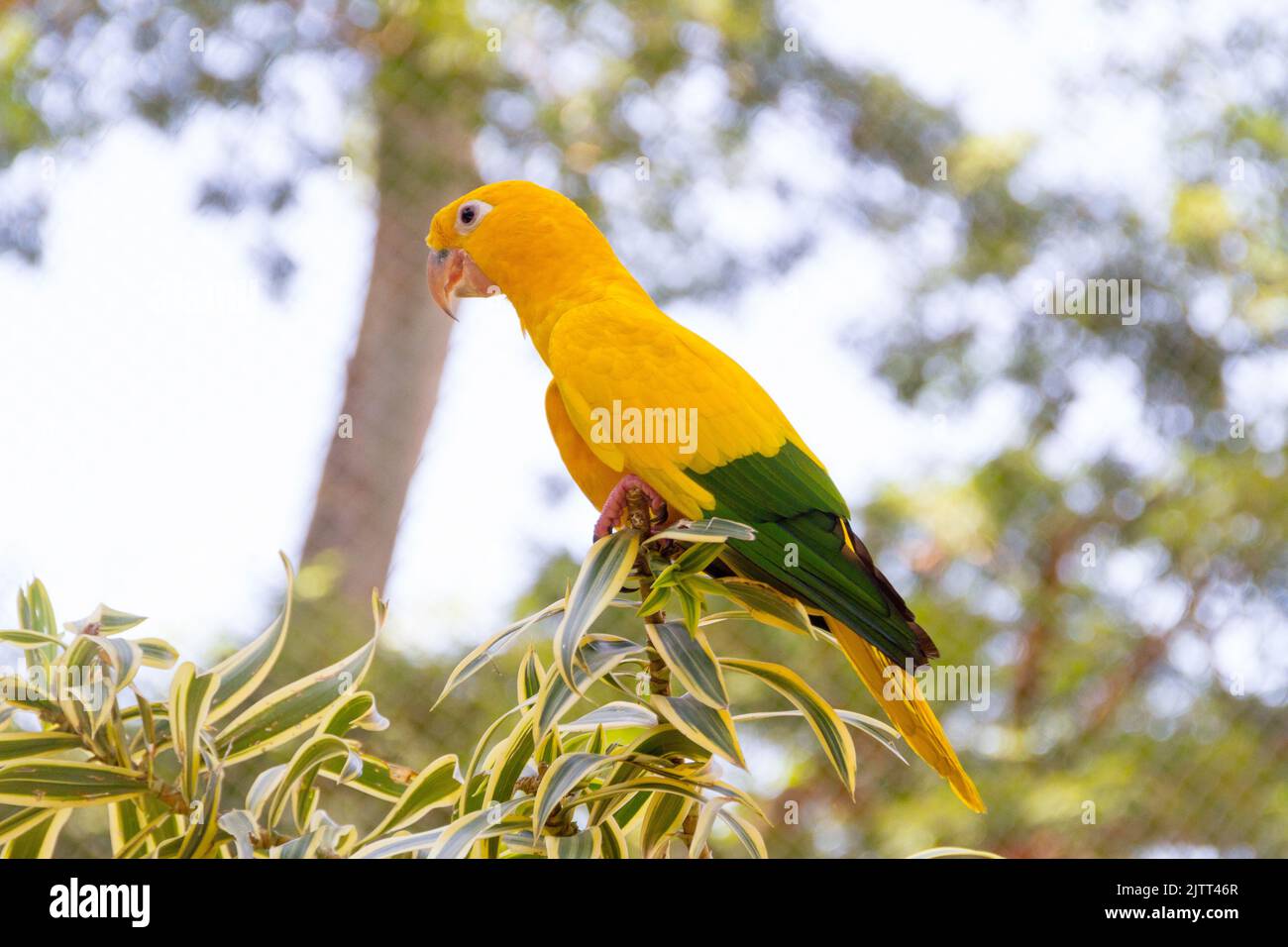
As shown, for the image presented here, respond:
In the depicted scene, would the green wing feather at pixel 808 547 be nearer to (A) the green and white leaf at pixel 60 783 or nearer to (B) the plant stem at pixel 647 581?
(B) the plant stem at pixel 647 581

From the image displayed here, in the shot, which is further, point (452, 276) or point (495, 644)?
point (452, 276)

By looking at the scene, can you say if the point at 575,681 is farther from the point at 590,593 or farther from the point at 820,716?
the point at 820,716

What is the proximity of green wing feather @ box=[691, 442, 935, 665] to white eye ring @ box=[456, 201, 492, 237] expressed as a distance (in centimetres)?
25

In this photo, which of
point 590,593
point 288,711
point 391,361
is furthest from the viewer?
point 391,361

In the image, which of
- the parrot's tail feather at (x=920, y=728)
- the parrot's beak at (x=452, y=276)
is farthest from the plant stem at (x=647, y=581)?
the parrot's beak at (x=452, y=276)

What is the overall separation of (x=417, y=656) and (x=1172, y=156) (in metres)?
1.69

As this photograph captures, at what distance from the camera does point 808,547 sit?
0.59 m

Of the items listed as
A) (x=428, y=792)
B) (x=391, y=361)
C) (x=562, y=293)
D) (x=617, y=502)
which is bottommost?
(x=428, y=792)

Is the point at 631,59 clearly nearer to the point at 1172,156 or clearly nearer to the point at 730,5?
the point at 730,5

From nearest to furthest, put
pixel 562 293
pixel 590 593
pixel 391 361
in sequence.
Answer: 1. pixel 590 593
2. pixel 562 293
3. pixel 391 361

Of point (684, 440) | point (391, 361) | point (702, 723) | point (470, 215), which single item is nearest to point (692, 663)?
point (702, 723)

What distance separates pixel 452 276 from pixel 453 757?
1.09 feet

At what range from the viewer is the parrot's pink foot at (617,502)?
0.60m
